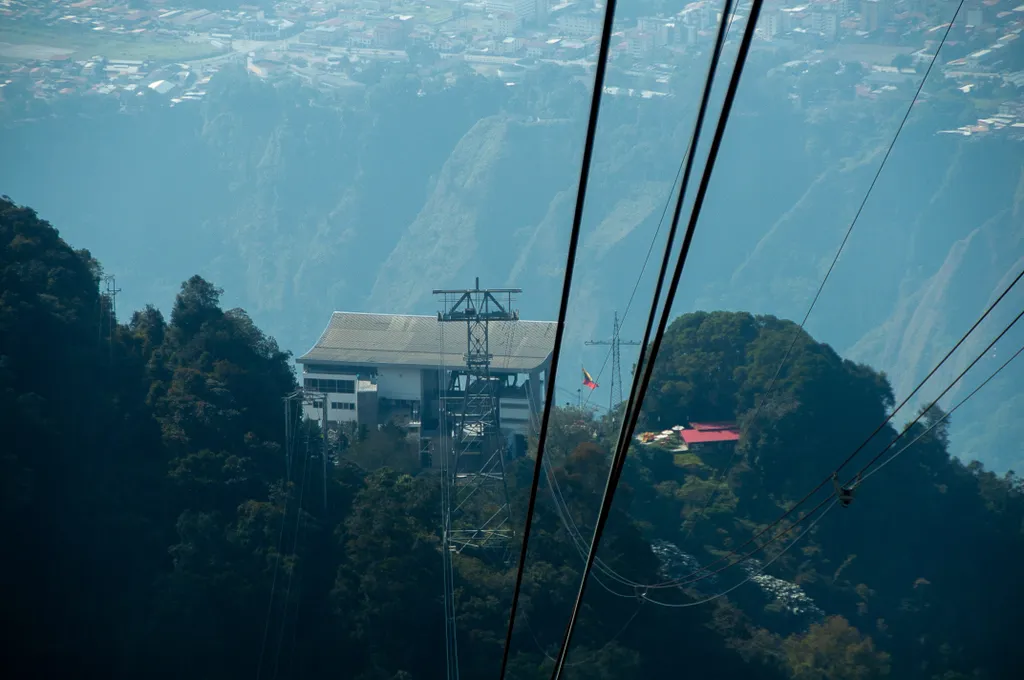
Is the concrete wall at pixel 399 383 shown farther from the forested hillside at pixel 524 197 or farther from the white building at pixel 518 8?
the white building at pixel 518 8

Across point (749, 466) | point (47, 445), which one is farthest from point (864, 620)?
point (47, 445)

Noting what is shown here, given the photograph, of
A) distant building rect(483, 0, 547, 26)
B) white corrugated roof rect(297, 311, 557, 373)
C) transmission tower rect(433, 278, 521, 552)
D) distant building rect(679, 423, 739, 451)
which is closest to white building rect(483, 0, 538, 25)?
distant building rect(483, 0, 547, 26)

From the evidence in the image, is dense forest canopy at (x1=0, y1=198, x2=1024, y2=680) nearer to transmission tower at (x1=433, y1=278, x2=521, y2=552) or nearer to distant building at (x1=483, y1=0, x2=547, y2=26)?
transmission tower at (x1=433, y1=278, x2=521, y2=552)

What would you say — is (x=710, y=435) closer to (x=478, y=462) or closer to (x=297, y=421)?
(x=478, y=462)

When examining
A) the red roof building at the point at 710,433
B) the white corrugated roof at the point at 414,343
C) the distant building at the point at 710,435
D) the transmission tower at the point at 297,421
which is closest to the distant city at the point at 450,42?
the white corrugated roof at the point at 414,343

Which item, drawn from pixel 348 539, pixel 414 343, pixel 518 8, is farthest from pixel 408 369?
pixel 518 8

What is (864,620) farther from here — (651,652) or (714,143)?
(714,143)
